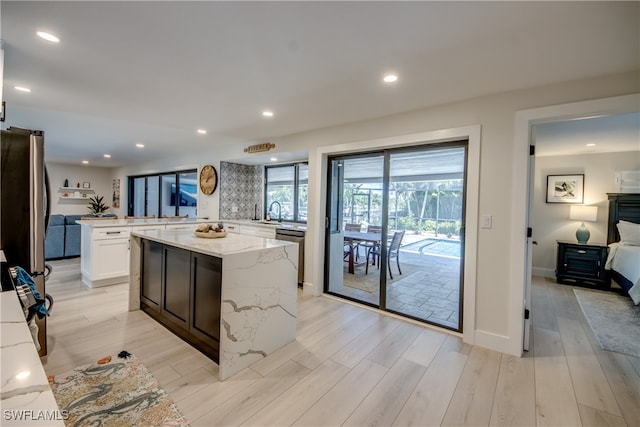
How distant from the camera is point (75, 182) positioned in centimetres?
902

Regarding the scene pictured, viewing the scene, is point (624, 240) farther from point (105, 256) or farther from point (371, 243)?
point (105, 256)

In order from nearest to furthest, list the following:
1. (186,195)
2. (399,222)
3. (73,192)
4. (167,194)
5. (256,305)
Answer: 1. (256,305)
2. (399,222)
3. (186,195)
4. (167,194)
5. (73,192)

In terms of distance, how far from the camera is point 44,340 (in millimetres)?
2254

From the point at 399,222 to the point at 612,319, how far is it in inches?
103

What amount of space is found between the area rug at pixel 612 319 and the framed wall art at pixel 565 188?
1.59 metres

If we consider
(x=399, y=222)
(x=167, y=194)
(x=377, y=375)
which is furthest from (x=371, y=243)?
(x=167, y=194)

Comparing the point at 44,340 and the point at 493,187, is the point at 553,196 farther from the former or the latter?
the point at 44,340

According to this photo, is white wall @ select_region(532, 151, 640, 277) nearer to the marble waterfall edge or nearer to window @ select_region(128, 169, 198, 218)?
the marble waterfall edge

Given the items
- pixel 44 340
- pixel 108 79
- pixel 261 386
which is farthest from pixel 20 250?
pixel 261 386

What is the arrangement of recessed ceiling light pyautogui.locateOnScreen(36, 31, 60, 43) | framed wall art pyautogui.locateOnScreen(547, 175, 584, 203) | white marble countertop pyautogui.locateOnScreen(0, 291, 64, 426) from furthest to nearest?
framed wall art pyautogui.locateOnScreen(547, 175, 584, 203), recessed ceiling light pyautogui.locateOnScreen(36, 31, 60, 43), white marble countertop pyautogui.locateOnScreen(0, 291, 64, 426)

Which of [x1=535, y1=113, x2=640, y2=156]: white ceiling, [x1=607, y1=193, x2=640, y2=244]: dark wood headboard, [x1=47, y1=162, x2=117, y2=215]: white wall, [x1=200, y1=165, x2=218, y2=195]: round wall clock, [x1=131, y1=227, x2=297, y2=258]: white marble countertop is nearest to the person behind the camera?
[x1=131, y1=227, x2=297, y2=258]: white marble countertop

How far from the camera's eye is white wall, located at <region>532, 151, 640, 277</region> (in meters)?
4.67

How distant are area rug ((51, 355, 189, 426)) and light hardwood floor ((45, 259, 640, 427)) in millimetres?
89

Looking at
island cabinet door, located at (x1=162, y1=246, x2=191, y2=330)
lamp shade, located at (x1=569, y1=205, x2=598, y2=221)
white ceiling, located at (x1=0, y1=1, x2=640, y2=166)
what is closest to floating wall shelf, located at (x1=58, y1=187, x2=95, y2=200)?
white ceiling, located at (x1=0, y1=1, x2=640, y2=166)
